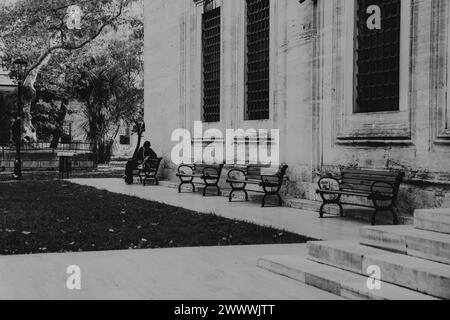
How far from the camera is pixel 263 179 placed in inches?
610

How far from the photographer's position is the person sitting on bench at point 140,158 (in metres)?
22.7

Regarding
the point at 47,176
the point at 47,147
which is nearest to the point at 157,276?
the point at 47,176

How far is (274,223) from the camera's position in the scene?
11922 millimetres

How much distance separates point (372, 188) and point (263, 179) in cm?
400

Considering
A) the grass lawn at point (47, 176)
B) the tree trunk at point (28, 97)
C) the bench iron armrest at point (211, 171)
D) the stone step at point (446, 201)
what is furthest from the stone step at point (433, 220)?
the tree trunk at point (28, 97)

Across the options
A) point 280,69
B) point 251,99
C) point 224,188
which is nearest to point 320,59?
point 280,69

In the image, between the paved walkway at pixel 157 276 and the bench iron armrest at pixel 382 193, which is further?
the bench iron armrest at pixel 382 193

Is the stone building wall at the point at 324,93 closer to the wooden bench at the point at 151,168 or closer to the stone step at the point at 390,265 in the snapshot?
the wooden bench at the point at 151,168

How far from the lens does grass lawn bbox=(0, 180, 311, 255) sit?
31.1 feet

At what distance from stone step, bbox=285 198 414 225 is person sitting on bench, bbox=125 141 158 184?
27.8 feet

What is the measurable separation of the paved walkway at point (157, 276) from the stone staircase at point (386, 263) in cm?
16

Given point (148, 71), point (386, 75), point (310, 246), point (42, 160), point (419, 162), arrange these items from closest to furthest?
point (310, 246) → point (419, 162) → point (386, 75) → point (148, 71) → point (42, 160)
